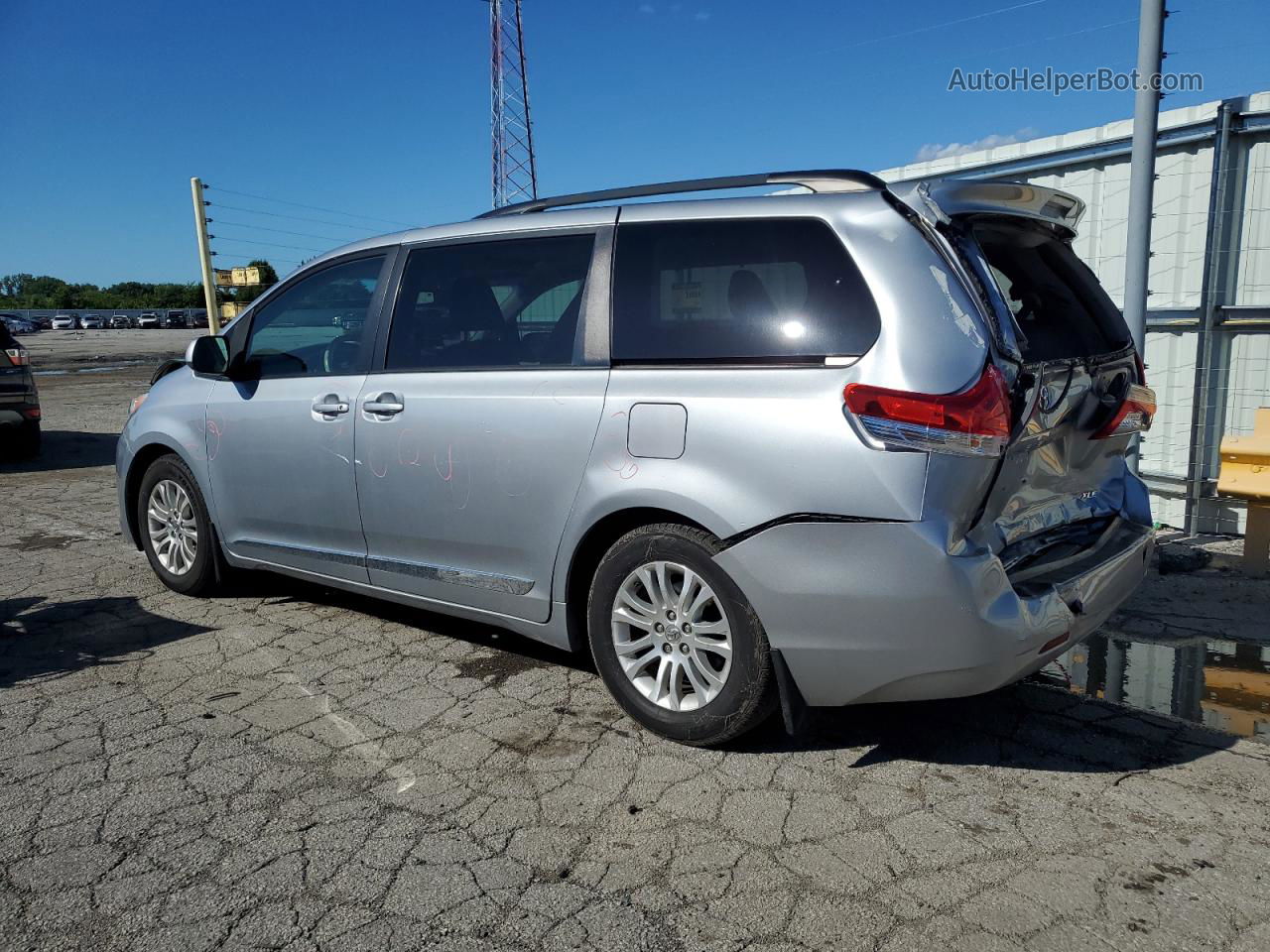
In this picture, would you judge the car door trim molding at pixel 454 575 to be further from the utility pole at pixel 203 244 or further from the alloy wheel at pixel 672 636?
the utility pole at pixel 203 244

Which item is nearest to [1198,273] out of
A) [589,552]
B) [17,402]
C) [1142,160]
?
[1142,160]

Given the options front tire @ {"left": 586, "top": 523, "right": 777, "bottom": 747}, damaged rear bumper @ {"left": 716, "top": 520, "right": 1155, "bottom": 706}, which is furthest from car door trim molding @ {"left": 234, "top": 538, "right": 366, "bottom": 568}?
damaged rear bumper @ {"left": 716, "top": 520, "right": 1155, "bottom": 706}

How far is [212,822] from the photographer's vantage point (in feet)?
9.83

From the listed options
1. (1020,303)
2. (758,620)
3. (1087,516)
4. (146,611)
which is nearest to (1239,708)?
(1087,516)

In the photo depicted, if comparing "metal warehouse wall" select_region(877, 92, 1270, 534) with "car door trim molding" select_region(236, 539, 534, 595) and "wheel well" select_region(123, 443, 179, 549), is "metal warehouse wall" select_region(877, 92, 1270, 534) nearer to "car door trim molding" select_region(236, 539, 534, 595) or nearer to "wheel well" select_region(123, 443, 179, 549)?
→ "car door trim molding" select_region(236, 539, 534, 595)

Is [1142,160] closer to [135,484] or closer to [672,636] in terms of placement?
[672,636]

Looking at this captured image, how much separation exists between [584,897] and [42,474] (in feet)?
30.7

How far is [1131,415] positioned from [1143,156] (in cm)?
249

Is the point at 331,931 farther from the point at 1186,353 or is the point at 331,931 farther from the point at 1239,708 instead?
the point at 1186,353

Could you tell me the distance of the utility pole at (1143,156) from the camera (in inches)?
209

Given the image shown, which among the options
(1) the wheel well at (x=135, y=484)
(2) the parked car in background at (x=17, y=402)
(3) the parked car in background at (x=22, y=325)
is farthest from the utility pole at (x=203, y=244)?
(3) the parked car in background at (x=22, y=325)

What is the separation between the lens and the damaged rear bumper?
288cm

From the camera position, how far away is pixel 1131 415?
12.1ft

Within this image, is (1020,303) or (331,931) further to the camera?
(1020,303)
